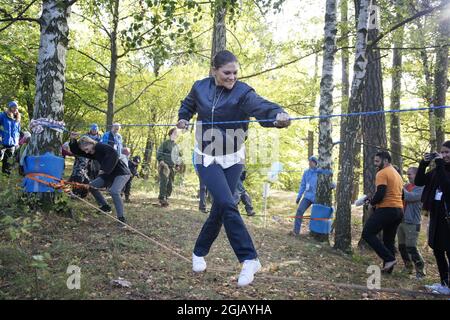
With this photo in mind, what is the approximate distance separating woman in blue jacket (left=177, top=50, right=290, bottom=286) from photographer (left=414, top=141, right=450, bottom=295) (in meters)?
2.99

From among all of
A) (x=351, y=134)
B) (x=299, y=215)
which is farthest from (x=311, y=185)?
(x=351, y=134)

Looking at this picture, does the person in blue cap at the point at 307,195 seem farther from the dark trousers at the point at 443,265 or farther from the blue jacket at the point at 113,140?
the blue jacket at the point at 113,140

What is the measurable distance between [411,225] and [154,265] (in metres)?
4.95

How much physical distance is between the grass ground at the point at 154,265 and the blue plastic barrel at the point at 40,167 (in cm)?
45

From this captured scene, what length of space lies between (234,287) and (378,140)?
6.36m

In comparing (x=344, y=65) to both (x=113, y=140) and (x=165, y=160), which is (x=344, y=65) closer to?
(x=165, y=160)

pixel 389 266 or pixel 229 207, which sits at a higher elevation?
pixel 229 207

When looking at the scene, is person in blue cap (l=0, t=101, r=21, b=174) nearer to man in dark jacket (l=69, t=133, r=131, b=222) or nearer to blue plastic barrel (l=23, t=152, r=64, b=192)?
man in dark jacket (l=69, t=133, r=131, b=222)

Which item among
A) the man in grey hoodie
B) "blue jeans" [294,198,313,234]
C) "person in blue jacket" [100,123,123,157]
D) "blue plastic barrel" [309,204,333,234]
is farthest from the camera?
"person in blue jacket" [100,123,123,157]

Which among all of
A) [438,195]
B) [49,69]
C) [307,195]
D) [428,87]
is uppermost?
[428,87]

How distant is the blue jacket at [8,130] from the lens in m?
9.30

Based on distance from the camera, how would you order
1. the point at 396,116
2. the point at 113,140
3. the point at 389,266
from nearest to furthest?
the point at 389,266 → the point at 113,140 → the point at 396,116

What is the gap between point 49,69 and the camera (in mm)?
6250

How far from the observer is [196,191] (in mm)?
15664
